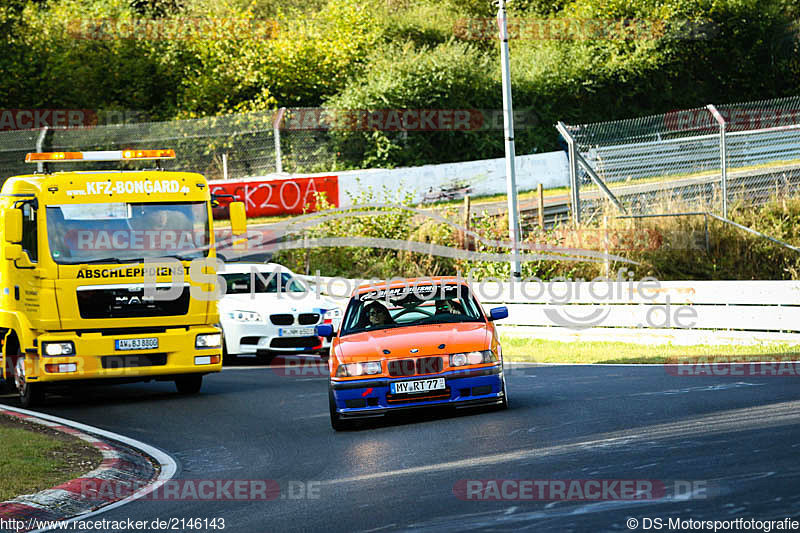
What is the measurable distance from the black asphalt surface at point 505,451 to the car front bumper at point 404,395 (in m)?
0.23

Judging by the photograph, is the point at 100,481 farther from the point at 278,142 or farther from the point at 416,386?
the point at 278,142

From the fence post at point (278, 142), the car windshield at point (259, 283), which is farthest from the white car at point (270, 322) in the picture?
the fence post at point (278, 142)

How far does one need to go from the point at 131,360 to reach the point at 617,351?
7.61 metres

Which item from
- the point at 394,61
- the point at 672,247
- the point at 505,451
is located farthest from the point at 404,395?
the point at 394,61

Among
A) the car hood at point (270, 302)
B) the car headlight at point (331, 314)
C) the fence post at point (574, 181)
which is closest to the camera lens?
the car hood at point (270, 302)

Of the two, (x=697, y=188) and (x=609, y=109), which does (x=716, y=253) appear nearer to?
(x=697, y=188)

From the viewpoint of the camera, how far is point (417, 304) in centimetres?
1271

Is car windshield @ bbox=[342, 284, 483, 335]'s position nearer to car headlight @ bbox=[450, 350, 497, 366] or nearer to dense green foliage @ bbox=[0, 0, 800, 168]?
car headlight @ bbox=[450, 350, 497, 366]

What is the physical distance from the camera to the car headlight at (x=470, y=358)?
1102 centimetres

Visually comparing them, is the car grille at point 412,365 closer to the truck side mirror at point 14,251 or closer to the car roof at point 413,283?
the car roof at point 413,283

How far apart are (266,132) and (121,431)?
81.8 feet

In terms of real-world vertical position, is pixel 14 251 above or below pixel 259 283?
above

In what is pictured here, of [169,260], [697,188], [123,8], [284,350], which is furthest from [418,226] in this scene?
[123,8]

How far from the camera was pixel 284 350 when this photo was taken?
62.1 ft
